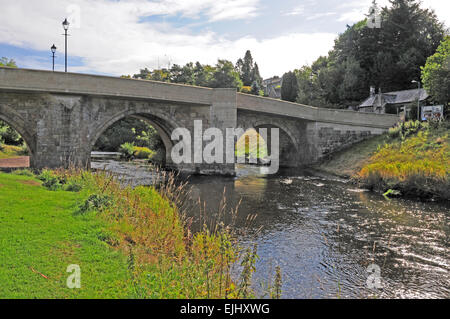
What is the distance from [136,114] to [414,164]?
48.3ft

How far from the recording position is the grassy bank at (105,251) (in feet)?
13.2

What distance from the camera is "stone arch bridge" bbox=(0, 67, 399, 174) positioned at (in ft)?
53.5

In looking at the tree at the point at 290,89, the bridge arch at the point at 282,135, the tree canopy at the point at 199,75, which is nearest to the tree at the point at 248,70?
the tree canopy at the point at 199,75

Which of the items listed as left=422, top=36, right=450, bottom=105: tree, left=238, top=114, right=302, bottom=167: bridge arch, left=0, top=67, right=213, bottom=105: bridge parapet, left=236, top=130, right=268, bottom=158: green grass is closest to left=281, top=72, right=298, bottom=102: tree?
left=236, top=130, right=268, bottom=158: green grass

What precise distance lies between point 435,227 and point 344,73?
35184 mm

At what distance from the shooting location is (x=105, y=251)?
5273mm

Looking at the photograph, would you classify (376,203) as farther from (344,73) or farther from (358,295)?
(344,73)

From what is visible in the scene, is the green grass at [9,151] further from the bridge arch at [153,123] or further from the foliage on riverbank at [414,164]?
the foliage on riverbank at [414,164]

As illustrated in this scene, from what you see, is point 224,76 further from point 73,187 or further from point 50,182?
point 73,187

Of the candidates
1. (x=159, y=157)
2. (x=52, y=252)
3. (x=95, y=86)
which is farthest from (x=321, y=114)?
(x=52, y=252)

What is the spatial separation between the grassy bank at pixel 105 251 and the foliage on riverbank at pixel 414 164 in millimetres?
10277

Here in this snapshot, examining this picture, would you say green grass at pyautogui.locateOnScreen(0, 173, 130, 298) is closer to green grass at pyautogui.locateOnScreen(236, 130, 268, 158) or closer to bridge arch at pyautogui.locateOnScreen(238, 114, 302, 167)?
bridge arch at pyautogui.locateOnScreen(238, 114, 302, 167)

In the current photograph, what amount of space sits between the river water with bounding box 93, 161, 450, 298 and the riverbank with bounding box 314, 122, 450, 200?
3.13 feet
